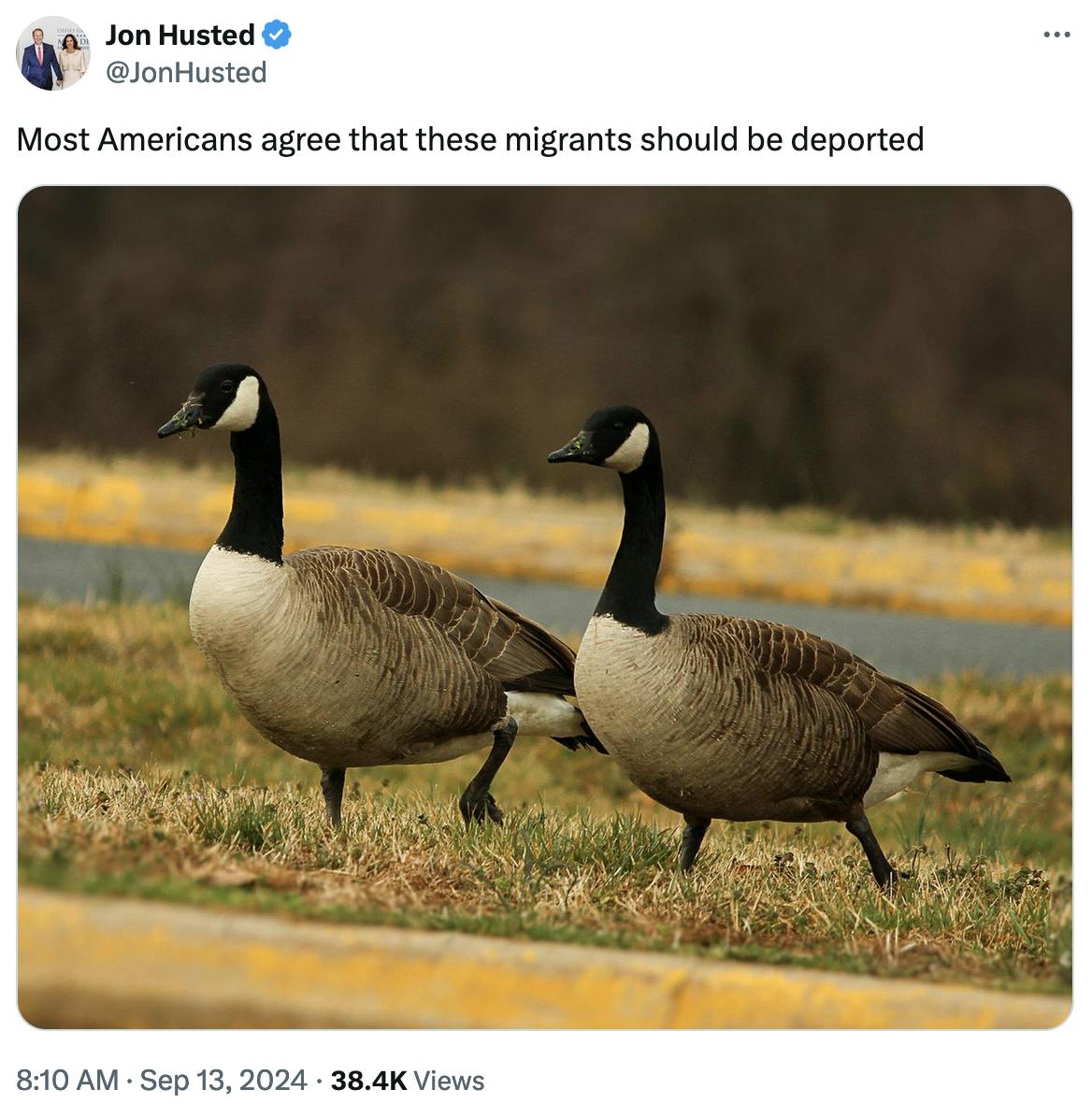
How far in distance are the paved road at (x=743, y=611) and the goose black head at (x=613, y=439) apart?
4.23 m

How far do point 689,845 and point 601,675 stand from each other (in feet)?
2.61

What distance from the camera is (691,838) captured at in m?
5.73

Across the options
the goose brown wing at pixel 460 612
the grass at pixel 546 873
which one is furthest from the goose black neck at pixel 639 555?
the grass at pixel 546 873

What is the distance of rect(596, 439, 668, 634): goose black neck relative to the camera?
218 inches

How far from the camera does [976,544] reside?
39.5ft

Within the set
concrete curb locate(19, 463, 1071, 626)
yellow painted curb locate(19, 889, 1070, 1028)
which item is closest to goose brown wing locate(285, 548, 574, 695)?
yellow painted curb locate(19, 889, 1070, 1028)

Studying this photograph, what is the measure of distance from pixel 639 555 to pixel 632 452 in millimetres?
390

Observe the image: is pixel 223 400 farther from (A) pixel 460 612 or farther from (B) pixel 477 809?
(B) pixel 477 809

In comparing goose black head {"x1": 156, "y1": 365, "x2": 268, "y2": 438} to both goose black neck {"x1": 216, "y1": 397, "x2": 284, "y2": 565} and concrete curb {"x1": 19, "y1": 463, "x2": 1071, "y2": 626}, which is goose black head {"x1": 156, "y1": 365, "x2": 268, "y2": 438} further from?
concrete curb {"x1": 19, "y1": 463, "x2": 1071, "y2": 626}

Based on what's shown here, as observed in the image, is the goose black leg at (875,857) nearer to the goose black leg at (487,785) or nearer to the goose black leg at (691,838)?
the goose black leg at (691,838)

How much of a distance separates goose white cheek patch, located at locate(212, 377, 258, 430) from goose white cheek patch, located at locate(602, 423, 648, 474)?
1.40 metres

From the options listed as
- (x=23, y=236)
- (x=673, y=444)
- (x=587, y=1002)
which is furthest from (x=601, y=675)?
(x=23, y=236)
